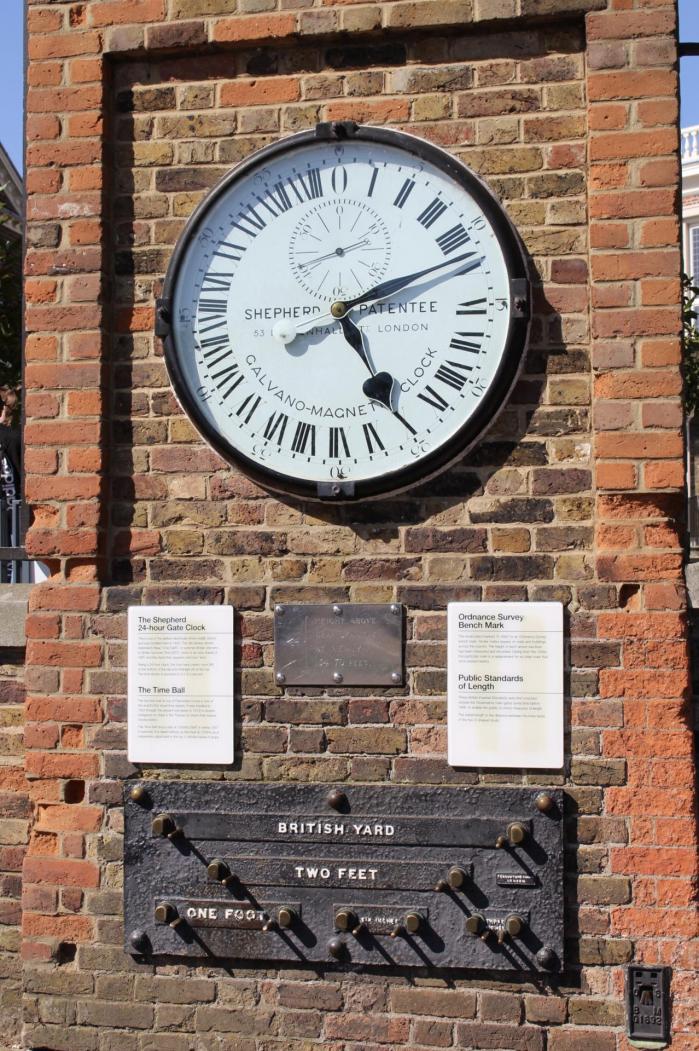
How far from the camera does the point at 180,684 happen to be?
3297 mm

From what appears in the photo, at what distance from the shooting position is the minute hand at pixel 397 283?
318 cm

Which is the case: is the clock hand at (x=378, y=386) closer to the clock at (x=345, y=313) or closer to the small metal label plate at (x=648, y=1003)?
the clock at (x=345, y=313)

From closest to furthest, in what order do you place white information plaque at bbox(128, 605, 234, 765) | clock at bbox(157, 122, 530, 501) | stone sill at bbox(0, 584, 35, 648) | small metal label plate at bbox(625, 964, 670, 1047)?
small metal label plate at bbox(625, 964, 670, 1047) < clock at bbox(157, 122, 530, 501) < white information plaque at bbox(128, 605, 234, 765) < stone sill at bbox(0, 584, 35, 648)

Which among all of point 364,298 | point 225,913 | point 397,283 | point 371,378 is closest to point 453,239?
point 397,283

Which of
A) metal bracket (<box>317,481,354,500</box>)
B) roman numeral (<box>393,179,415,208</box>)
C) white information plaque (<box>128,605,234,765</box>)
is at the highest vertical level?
roman numeral (<box>393,179,415,208</box>)

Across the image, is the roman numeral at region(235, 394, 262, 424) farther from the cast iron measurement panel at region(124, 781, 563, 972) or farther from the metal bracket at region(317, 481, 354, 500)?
the cast iron measurement panel at region(124, 781, 563, 972)

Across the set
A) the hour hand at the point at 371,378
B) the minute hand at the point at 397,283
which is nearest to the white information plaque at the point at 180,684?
the hour hand at the point at 371,378

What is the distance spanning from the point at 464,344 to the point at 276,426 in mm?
641

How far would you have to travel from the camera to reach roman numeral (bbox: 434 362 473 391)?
3.16m

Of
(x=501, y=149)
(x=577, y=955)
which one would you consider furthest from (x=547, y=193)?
(x=577, y=955)

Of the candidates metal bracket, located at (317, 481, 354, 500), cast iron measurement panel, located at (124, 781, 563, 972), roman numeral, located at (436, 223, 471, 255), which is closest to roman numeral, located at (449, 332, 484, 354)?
roman numeral, located at (436, 223, 471, 255)

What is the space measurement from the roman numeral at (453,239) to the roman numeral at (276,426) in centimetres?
72

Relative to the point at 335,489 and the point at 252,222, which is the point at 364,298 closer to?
the point at 252,222

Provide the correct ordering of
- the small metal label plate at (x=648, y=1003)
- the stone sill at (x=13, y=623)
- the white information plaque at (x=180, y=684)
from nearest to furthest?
the small metal label plate at (x=648, y=1003) < the white information plaque at (x=180, y=684) < the stone sill at (x=13, y=623)
